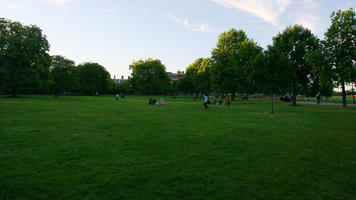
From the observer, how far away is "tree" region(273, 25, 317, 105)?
36.2 metres

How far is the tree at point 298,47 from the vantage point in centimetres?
3622

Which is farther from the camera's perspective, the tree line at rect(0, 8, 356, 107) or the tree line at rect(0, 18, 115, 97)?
the tree line at rect(0, 18, 115, 97)

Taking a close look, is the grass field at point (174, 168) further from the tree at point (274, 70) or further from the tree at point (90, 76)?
the tree at point (90, 76)

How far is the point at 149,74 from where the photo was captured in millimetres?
102188

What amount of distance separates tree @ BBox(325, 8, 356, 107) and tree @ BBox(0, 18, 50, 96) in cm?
5471

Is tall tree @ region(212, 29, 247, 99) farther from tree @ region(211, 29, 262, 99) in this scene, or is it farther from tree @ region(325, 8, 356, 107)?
tree @ region(325, 8, 356, 107)

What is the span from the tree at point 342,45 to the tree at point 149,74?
255 feet

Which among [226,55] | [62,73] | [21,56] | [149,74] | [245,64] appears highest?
[226,55]

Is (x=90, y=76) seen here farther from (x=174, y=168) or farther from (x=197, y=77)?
(x=174, y=168)

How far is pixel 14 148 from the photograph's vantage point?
6.93 meters

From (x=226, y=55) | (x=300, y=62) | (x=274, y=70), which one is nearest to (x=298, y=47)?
(x=300, y=62)

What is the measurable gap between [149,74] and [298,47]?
7420 centimetres

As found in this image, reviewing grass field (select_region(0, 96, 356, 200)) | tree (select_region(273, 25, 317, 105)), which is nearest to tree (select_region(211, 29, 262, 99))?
Answer: tree (select_region(273, 25, 317, 105))

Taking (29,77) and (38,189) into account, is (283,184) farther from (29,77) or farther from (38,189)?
(29,77)
